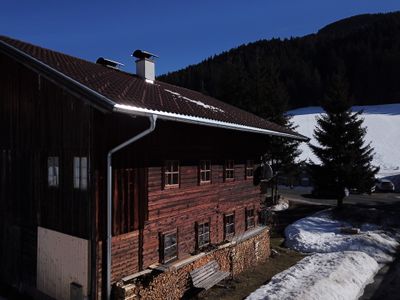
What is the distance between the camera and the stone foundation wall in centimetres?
1127

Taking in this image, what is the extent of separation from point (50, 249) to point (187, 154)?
5.49 meters

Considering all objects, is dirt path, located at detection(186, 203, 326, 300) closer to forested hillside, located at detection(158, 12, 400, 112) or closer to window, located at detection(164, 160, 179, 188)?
window, located at detection(164, 160, 179, 188)

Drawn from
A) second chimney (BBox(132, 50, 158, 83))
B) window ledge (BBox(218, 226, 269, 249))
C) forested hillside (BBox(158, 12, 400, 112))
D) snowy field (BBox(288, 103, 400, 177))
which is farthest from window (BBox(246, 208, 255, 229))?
forested hillside (BBox(158, 12, 400, 112))

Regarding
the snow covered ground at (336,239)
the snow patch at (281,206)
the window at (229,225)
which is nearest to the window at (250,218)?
the window at (229,225)

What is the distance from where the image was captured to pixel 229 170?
16.9 metres

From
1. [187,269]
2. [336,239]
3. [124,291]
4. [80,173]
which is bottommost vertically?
[336,239]

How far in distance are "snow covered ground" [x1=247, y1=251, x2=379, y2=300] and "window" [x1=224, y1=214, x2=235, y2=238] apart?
2.65m

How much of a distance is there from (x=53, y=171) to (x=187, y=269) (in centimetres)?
575

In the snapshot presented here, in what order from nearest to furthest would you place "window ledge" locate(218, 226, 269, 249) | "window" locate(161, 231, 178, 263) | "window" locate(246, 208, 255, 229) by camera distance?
"window" locate(161, 231, 178, 263)
"window ledge" locate(218, 226, 269, 249)
"window" locate(246, 208, 255, 229)

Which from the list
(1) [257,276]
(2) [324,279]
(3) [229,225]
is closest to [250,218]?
(3) [229,225]

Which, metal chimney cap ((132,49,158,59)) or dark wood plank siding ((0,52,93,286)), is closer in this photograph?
dark wood plank siding ((0,52,93,286))

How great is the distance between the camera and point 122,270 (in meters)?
11.2

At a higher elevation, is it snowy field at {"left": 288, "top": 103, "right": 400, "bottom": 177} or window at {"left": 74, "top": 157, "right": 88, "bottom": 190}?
snowy field at {"left": 288, "top": 103, "right": 400, "bottom": 177}

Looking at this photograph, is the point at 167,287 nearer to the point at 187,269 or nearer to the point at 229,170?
the point at 187,269
